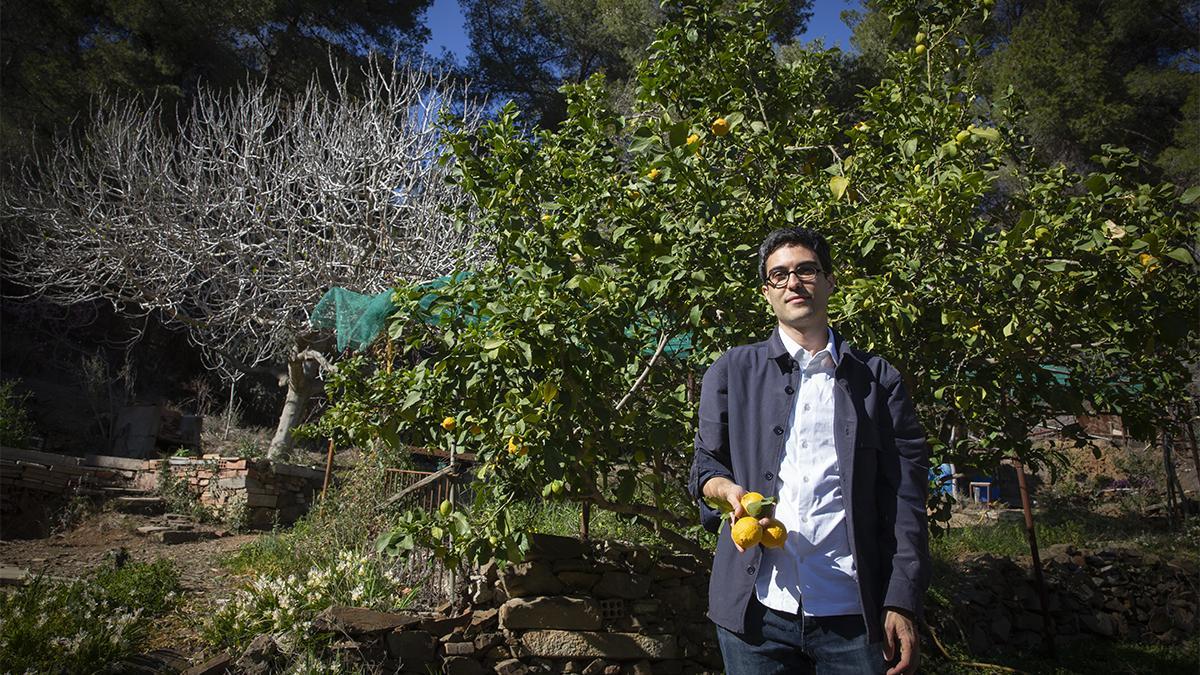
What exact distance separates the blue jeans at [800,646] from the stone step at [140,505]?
8.18 metres

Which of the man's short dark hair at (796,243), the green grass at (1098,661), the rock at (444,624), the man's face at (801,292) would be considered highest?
the man's short dark hair at (796,243)

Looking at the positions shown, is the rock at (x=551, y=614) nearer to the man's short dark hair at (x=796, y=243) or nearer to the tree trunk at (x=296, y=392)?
the man's short dark hair at (x=796, y=243)

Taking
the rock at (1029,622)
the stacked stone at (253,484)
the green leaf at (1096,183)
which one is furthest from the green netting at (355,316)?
the rock at (1029,622)

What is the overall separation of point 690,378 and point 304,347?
27.2 feet

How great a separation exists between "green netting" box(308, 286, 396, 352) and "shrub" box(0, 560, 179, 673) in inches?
110

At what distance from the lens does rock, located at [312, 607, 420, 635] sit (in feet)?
11.7

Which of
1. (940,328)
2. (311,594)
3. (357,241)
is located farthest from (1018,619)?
(357,241)

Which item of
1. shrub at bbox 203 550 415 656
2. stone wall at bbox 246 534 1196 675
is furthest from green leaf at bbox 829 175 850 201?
shrub at bbox 203 550 415 656

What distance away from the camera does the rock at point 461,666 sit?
3691 mm

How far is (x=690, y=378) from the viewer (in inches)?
153

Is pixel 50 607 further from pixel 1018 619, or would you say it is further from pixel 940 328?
pixel 1018 619

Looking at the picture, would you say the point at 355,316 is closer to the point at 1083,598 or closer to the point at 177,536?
the point at 177,536

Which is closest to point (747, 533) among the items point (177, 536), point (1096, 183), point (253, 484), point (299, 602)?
point (1096, 183)

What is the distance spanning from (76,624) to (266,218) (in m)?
8.67
